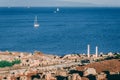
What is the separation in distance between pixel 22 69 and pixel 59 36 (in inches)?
4157

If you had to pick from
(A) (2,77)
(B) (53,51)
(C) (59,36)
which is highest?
(C) (59,36)

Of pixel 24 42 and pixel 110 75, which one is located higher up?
pixel 24 42

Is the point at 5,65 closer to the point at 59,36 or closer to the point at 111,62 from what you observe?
the point at 111,62

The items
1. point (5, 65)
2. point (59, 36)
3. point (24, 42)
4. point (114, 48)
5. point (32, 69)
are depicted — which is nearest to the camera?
point (32, 69)

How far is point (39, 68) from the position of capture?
70.3m

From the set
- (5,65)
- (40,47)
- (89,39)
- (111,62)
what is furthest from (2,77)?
(89,39)

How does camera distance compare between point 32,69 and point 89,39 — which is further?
point 89,39

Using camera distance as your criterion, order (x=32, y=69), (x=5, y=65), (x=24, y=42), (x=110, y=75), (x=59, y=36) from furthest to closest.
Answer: (x=59, y=36)
(x=24, y=42)
(x=5, y=65)
(x=32, y=69)
(x=110, y=75)

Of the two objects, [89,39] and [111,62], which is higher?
[89,39]

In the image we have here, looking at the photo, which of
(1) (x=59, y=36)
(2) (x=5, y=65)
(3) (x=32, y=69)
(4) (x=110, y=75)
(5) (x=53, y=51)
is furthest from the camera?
(1) (x=59, y=36)

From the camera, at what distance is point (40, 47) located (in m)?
140

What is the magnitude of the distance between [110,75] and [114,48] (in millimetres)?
79776

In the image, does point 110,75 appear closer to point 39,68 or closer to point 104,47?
point 39,68

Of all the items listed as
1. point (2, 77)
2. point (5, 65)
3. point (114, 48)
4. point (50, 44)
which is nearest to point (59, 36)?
point (50, 44)
